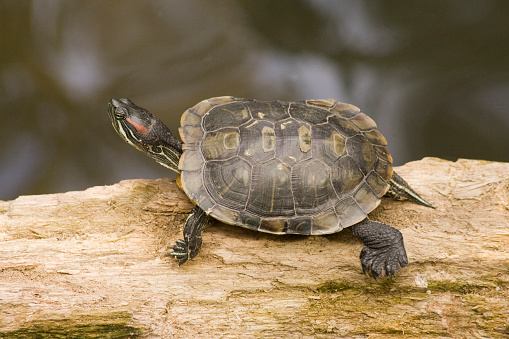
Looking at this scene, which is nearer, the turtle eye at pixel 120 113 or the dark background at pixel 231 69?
the turtle eye at pixel 120 113

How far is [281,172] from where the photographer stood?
334 cm

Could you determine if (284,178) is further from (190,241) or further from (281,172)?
(190,241)

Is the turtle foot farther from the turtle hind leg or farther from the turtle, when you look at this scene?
the turtle hind leg

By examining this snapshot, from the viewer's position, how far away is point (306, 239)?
3533 millimetres

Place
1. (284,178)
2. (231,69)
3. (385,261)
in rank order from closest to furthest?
1. (385,261)
2. (284,178)
3. (231,69)

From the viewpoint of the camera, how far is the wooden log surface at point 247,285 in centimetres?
314

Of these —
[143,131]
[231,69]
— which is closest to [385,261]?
[143,131]

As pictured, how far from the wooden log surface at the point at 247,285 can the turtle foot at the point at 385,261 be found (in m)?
0.11

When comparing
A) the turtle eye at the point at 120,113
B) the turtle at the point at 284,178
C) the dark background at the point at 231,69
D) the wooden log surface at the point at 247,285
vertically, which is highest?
the dark background at the point at 231,69

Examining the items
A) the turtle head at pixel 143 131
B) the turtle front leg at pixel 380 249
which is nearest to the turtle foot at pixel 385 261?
the turtle front leg at pixel 380 249

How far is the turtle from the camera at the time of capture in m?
3.32

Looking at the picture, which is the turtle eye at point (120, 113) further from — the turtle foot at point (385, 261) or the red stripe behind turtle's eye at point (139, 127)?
the turtle foot at point (385, 261)

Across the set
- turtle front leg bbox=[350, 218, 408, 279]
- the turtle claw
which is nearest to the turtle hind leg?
turtle front leg bbox=[350, 218, 408, 279]

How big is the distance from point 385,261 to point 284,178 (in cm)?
89
